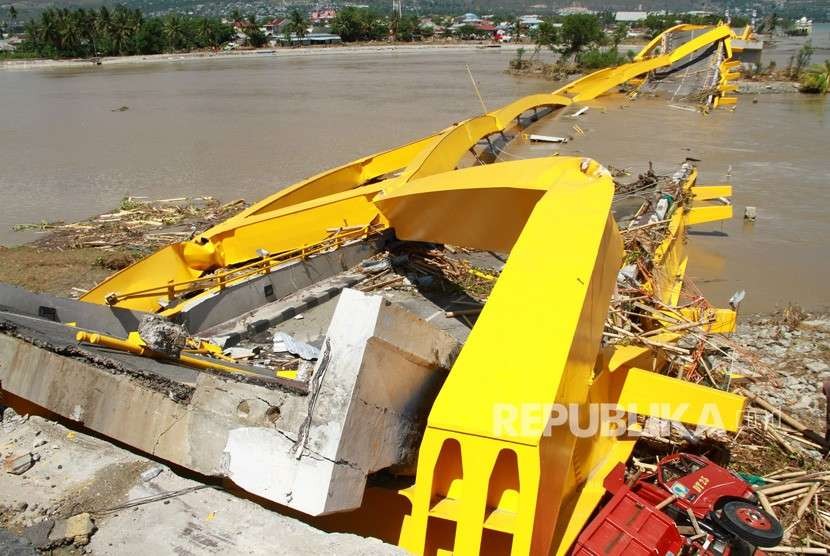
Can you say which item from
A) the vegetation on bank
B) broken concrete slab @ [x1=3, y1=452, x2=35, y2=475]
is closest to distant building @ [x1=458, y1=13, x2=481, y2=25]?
the vegetation on bank

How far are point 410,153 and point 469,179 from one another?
5.33 meters

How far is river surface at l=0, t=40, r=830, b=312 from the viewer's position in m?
9.90

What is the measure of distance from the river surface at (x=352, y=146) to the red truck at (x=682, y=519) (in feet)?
16.7

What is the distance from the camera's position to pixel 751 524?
3033mm

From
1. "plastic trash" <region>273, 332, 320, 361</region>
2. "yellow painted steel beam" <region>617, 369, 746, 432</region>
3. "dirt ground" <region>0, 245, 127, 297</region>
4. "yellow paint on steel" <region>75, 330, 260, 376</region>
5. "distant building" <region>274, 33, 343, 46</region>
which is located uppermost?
"yellow paint on steel" <region>75, 330, 260, 376</region>

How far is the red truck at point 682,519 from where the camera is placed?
9.55 feet

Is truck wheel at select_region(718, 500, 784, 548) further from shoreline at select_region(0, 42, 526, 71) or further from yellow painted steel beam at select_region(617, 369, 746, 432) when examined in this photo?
shoreline at select_region(0, 42, 526, 71)

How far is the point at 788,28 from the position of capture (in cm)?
8181

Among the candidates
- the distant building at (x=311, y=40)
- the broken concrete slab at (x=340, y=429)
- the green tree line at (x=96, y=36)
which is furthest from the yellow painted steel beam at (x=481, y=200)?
the distant building at (x=311, y=40)

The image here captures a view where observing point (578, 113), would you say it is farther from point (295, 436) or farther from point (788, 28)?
point (788, 28)

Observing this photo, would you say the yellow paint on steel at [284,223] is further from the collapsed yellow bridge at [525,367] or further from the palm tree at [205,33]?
the palm tree at [205,33]

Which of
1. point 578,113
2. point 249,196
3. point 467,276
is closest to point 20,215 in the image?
point 249,196

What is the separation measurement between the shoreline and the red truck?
59973 mm

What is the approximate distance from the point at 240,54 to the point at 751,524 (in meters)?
66.6
